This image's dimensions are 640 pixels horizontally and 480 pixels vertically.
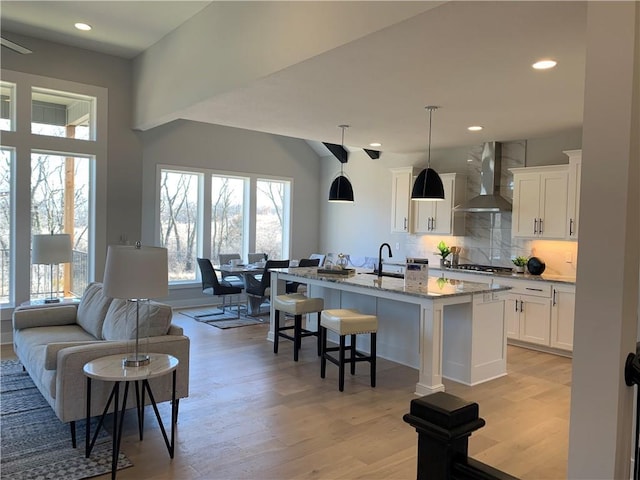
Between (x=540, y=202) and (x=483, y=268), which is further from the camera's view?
(x=483, y=268)

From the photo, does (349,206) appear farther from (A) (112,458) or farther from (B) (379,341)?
(A) (112,458)

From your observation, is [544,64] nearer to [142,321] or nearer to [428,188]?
[428,188]

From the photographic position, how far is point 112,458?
9.77 ft

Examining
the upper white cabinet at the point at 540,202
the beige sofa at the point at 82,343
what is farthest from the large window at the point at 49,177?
the upper white cabinet at the point at 540,202

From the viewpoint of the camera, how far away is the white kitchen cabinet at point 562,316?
5.75 meters

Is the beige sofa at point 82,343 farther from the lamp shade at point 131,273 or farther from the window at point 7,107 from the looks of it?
the window at point 7,107

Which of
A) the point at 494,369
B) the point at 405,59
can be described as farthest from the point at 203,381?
the point at 405,59

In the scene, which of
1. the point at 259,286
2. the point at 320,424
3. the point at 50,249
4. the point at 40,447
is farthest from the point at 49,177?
the point at 320,424

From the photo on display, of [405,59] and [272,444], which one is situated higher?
[405,59]

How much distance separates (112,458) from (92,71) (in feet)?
17.0

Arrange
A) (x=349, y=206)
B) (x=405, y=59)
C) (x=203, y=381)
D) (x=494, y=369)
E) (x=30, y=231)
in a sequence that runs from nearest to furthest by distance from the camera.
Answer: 1. (x=405, y=59)
2. (x=203, y=381)
3. (x=494, y=369)
4. (x=30, y=231)
5. (x=349, y=206)

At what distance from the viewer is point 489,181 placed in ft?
23.2

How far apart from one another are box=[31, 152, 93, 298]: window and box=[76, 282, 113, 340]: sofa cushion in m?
1.94

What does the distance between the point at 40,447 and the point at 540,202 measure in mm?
6010
